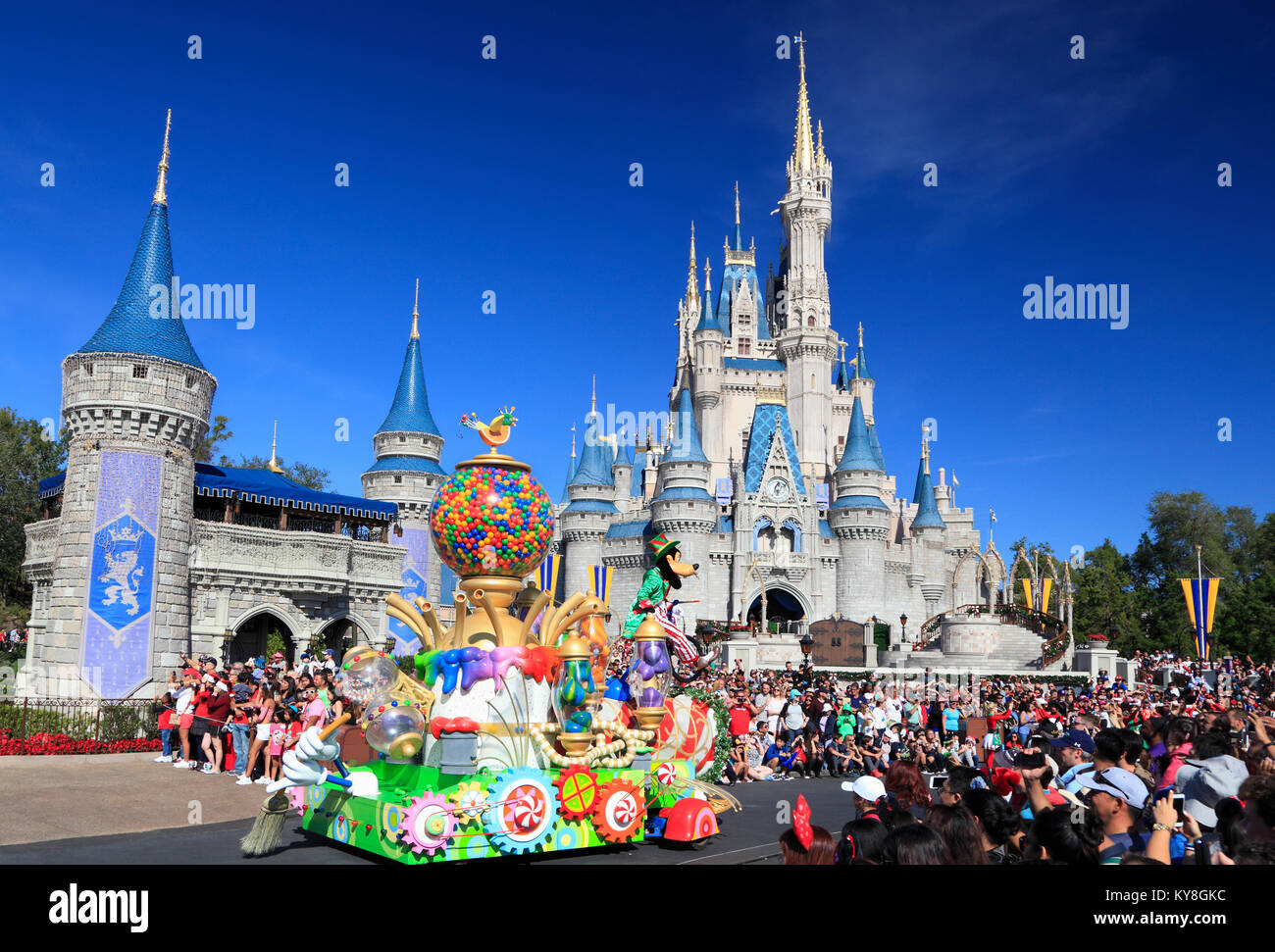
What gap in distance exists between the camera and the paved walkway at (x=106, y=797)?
8828 millimetres

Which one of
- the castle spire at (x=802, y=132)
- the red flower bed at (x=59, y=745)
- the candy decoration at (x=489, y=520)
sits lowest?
the red flower bed at (x=59, y=745)

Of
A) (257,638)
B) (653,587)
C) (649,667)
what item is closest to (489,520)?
(649,667)

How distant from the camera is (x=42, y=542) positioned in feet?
78.2

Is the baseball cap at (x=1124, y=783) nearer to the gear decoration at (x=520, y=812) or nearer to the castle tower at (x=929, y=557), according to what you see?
the gear decoration at (x=520, y=812)

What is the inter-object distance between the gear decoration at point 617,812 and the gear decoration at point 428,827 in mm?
1254

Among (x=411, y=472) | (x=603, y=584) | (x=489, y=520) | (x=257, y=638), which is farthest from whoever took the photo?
(x=411, y=472)

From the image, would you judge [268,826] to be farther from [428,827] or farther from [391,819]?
[428,827]

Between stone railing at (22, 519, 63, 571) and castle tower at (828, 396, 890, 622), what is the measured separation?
3641cm

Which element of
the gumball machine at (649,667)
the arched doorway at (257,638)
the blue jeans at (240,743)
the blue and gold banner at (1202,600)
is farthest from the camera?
the arched doorway at (257,638)

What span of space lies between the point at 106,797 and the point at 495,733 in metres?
6.56

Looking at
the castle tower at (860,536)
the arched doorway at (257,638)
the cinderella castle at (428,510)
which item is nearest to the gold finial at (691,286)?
the cinderella castle at (428,510)

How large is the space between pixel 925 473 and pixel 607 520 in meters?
19.9

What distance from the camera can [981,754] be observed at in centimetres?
1299
